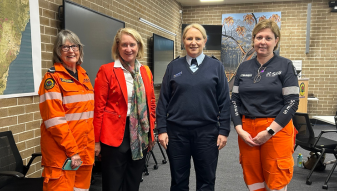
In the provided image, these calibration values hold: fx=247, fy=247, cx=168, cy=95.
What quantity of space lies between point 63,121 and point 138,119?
0.51 m

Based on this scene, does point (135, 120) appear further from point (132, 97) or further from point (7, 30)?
point (7, 30)

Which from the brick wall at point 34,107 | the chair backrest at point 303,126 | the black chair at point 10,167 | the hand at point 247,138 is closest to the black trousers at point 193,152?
the hand at point 247,138

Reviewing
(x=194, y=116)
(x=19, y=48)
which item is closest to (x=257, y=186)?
(x=194, y=116)

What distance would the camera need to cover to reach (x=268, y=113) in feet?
5.51

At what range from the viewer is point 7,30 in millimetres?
2035

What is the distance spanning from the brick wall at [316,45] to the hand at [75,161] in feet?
22.3

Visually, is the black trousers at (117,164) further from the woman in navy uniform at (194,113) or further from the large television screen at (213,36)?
the large television screen at (213,36)

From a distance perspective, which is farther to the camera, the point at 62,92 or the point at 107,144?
the point at 107,144

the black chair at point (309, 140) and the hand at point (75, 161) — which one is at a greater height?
the hand at point (75, 161)

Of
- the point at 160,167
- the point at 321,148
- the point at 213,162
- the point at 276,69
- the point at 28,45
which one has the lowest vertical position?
the point at 160,167

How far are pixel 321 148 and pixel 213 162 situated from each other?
6.82ft

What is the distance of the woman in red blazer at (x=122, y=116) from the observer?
168 cm

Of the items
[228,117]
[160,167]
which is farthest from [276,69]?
[160,167]

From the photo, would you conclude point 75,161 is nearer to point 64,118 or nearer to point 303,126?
point 64,118
